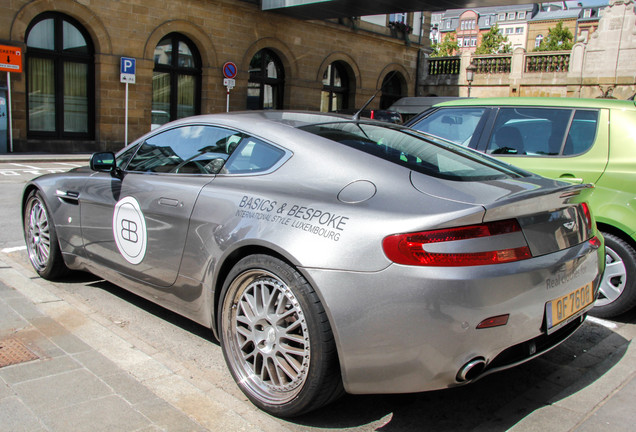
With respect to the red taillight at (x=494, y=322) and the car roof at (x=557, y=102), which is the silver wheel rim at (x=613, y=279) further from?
the red taillight at (x=494, y=322)

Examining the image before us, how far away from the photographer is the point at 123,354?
328 centimetres

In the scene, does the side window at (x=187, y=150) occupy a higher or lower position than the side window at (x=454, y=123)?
lower

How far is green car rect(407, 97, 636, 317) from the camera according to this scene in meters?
4.11

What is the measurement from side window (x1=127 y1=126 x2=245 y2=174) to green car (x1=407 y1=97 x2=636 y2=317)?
2575 mm

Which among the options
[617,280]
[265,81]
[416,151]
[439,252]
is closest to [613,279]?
[617,280]

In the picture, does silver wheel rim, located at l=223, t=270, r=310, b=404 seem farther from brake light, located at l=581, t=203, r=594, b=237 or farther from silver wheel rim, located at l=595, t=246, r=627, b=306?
silver wheel rim, located at l=595, t=246, r=627, b=306

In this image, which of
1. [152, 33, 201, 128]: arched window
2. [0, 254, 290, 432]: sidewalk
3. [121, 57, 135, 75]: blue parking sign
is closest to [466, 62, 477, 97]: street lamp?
[152, 33, 201, 128]: arched window

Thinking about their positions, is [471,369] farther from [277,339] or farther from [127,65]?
[127,65]

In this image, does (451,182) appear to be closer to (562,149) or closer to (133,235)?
(133,235)

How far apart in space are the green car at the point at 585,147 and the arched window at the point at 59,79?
1648cm

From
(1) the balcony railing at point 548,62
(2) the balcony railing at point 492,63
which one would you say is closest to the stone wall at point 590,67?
(1) the balcony railing at point 548,62

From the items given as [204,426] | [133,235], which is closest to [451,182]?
[204,426]

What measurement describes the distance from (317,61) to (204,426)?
25118 millimetres

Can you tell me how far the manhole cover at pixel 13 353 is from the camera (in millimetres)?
3102
